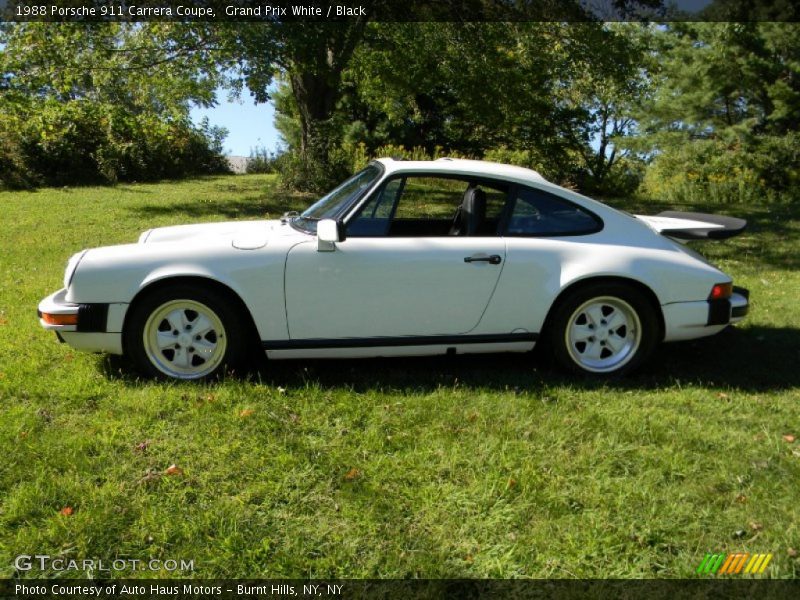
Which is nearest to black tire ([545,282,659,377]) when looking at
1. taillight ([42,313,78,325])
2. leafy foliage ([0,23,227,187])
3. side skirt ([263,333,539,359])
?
side skirt ([263,333,539,359])

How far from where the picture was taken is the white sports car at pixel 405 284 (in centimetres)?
420

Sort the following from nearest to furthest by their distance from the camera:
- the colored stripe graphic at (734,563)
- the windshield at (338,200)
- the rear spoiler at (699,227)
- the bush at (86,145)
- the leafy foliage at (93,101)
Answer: the colored stripe graphic at (734,563) → the windshield at (338,200) → the rear spoiler at (699,227) → the leafy foliage at (93,101) → the bush at (86,145)

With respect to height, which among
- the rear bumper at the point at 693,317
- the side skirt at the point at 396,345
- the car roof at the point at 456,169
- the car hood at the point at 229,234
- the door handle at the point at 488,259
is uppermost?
the car roof at the point at 456,169

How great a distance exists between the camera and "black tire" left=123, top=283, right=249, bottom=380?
421 cm

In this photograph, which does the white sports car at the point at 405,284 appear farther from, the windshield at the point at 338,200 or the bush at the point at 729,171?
the bush at the point at 729,171

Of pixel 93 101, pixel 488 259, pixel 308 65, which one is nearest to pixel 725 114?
pixel 308 65

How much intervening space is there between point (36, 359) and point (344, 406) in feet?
7.82

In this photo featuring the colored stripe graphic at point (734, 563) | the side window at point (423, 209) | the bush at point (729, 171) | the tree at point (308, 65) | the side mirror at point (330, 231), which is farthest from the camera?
the bush at point (729, 171)

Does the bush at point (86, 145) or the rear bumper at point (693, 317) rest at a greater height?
the bush at point (86, 145)

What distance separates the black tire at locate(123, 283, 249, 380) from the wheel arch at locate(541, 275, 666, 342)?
2043 millimetres

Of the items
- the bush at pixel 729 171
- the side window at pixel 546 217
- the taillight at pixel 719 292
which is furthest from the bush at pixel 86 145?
the taillight at pixel 719 292

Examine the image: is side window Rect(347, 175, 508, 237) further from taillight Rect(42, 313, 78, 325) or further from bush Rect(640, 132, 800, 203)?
bush Rect(640, 132, 800, 203)

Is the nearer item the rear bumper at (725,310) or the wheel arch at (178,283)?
the wheel arch at (178,283)

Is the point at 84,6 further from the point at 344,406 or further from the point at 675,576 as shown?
the point at 675,576
